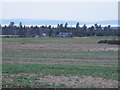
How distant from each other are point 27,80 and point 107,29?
12087 centimetres

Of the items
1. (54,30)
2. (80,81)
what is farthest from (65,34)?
(80,81)

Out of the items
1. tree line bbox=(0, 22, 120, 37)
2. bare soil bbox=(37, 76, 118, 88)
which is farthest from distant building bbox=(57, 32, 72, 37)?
bare soil bbox=(37, 76, 118, 88)

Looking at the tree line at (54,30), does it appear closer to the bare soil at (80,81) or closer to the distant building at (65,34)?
the distant building at (65,34)

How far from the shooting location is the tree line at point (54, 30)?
124 metres

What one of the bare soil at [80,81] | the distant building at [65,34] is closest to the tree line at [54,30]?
the distant building at [65,34]

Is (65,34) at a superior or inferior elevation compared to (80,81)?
superior

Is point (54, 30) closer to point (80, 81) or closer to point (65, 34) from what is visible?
point (65, 34)

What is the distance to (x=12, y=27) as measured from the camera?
426 ft

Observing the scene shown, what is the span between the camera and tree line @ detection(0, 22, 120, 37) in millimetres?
123688

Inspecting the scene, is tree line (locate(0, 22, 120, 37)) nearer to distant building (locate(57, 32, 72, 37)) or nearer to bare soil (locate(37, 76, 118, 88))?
distant building (locate(57, 32, 72, 37))

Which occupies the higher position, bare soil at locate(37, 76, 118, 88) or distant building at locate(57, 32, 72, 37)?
distant building at locate(57, 32, 72, 37)

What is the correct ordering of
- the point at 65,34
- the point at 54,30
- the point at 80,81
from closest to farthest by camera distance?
the point at 80,81
the point at 65,34
the point at 54,30

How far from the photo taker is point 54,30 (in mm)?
136500

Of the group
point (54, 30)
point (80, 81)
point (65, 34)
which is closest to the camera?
point (80, 81)
